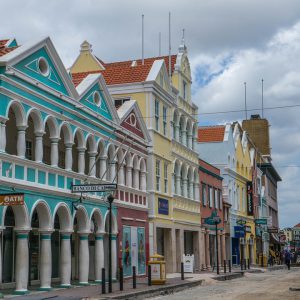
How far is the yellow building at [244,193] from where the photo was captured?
5716cm

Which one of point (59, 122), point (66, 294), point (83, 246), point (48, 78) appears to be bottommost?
point (66, 294)

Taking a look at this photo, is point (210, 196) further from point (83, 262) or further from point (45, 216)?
point (45, 216)

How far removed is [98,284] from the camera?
25844 mm

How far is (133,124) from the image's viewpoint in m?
32.3

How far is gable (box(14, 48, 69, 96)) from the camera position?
21.3 m

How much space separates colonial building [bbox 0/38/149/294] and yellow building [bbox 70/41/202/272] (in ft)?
7.67

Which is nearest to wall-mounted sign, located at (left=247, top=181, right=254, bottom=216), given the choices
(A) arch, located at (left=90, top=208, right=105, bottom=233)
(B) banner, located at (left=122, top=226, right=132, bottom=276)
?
(B) banner, located at (left=122, top=226, right=132, bottom=276)

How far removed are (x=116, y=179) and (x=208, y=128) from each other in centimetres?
2996

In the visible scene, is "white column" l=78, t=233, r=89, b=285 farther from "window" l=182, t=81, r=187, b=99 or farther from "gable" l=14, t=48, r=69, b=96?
"window" l=182, t=81, r=187, b=99

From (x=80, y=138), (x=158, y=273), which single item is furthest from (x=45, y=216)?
(x=158, y=273)

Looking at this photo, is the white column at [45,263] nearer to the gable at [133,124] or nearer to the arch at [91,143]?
the arch at [91,143]

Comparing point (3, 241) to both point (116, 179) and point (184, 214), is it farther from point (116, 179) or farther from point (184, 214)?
point (184, 214)

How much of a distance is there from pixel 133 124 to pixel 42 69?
10129mm

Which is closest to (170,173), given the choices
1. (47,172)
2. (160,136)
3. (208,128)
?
(160,136)
